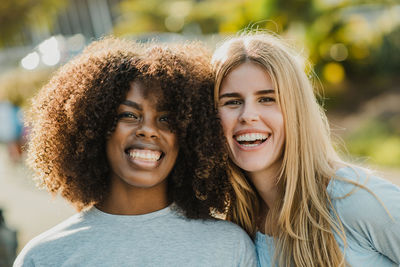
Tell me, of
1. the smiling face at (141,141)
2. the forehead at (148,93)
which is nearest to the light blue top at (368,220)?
the smiling face at (141,141)

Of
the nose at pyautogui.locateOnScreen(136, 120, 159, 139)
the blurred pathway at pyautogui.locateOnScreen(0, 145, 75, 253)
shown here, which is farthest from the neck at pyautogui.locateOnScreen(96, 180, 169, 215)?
the blurred pathway at pyautogui.locateOnScreen(0, 145, 75, 253)

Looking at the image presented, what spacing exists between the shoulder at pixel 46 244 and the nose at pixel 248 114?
1.08 m

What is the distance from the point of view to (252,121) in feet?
8.96

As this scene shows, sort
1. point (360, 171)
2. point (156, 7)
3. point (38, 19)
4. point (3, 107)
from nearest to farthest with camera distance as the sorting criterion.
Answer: point (360, 171) < point (3, 107) < point (156, 7) < point (38, 19)

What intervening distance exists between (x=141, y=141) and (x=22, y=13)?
26.6 metres

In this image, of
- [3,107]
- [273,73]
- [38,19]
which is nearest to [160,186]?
[273,73]

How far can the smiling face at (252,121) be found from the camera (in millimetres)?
2764

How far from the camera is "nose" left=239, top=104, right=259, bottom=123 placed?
2.70 m

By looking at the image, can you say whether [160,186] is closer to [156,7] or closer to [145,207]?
[145,207]

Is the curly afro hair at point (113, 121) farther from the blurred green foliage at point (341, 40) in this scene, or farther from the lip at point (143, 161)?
the blurred green foliage at point (341, 40)

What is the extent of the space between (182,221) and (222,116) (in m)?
0.65

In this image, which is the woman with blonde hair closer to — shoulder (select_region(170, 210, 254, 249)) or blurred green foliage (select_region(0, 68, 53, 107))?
shoulder (select_region(170, 210, 254, 249))

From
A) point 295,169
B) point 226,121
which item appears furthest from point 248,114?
point 295,169

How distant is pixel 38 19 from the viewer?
28109mm
